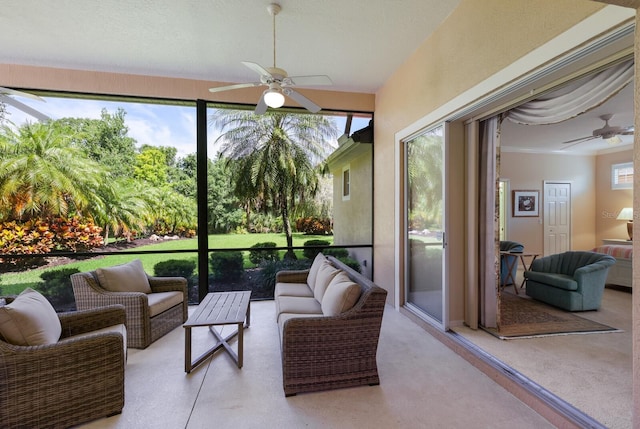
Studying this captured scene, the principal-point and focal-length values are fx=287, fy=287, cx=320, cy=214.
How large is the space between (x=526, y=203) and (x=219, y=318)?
6.94 m

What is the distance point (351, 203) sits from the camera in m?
5.35

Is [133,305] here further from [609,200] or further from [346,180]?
[609,200]

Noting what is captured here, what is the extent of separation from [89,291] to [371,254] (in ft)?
12.3

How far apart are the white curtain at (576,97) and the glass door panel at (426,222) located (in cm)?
78

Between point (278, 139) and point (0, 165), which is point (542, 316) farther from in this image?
point (0, 165)

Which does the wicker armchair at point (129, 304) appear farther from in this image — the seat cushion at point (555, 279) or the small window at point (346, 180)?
the seat cushion at point (555, 279)

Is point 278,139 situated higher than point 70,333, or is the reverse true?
point 278,139

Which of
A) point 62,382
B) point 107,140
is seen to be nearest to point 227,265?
point 107,140

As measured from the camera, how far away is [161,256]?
15.1 feet

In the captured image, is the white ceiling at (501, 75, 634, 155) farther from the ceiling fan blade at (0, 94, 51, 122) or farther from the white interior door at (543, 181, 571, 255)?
the ceiling fan blade at (0, 94, 51, 122)

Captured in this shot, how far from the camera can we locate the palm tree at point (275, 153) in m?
4.49

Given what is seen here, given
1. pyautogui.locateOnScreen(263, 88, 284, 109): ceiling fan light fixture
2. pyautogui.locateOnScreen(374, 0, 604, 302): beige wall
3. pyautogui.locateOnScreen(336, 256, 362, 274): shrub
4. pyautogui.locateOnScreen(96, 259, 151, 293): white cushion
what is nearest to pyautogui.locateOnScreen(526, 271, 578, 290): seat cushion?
pyautogui.locateOnScreen(374, 0, 604, 302): beige wall

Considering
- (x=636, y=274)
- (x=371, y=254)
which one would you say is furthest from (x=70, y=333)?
(x=371, y=254)

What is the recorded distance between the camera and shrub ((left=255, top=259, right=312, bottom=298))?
4.64 m
